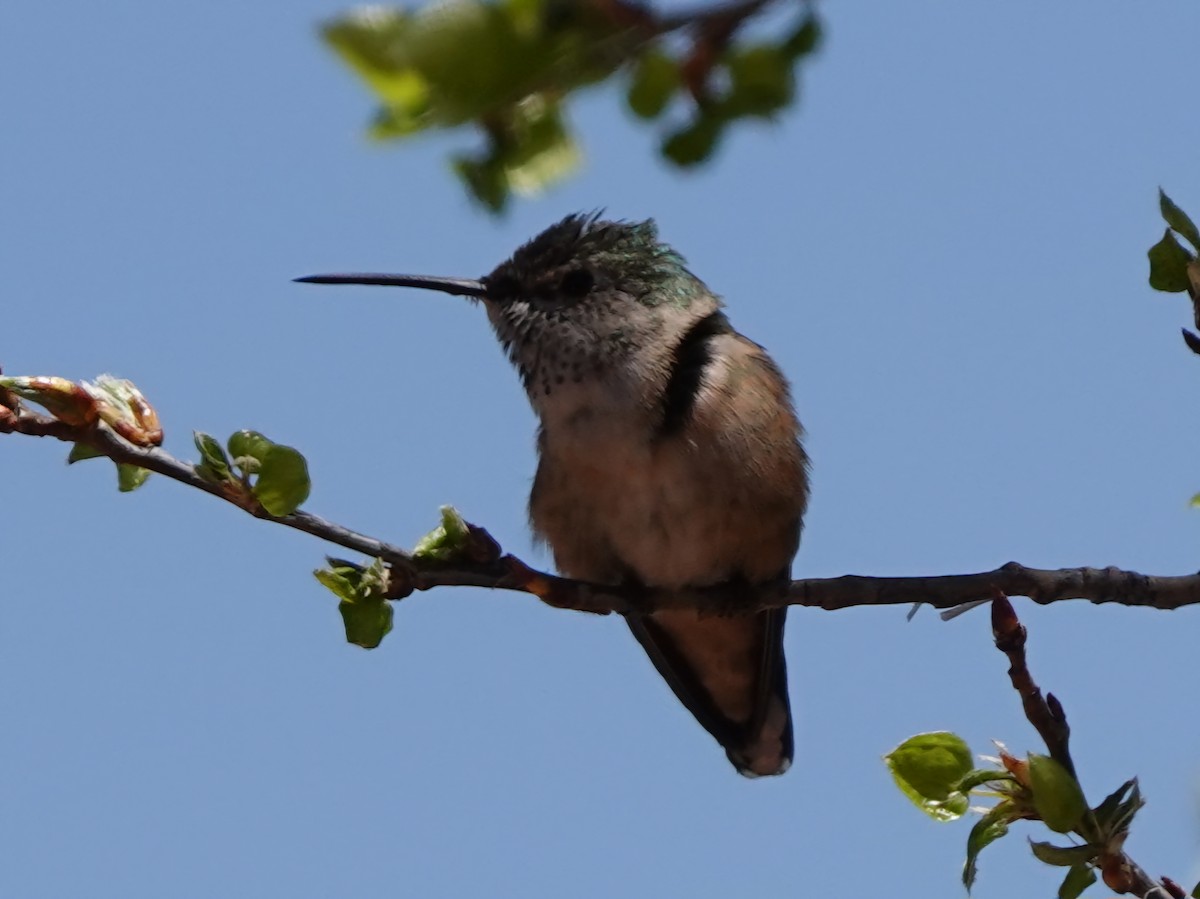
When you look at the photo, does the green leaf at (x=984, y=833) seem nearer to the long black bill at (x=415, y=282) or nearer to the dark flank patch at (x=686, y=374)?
the dark flank patch at (x=686, y=374)

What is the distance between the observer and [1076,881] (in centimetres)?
333

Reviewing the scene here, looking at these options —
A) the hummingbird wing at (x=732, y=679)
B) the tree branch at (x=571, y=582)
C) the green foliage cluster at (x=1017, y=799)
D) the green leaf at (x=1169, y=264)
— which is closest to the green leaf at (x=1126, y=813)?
the green foliage cluster at (x=1017, y=799)

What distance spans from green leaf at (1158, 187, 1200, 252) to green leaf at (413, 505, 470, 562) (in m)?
1.82

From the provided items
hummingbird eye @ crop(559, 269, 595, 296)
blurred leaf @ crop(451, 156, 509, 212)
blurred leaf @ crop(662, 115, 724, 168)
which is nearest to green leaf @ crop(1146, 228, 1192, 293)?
blurred leaf @ crop(662, 115, 724, 168)

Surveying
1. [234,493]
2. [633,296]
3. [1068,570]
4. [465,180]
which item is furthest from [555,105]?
[633,296]

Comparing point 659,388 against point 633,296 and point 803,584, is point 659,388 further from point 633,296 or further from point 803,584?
point 803,584

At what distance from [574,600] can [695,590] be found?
151 cm

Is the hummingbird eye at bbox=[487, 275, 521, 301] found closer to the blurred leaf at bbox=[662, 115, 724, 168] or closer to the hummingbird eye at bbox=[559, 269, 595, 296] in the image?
the hummingbird eye at bbox=[559, 269, 595, 296]

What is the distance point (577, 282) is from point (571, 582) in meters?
2.38

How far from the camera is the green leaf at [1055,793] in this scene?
3.27m

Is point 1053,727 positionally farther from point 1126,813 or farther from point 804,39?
point 804,39

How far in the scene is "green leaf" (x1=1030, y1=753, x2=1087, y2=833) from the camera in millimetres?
3268

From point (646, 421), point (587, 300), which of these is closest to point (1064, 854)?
point (646, 421)

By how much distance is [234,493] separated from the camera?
369 centimetres
